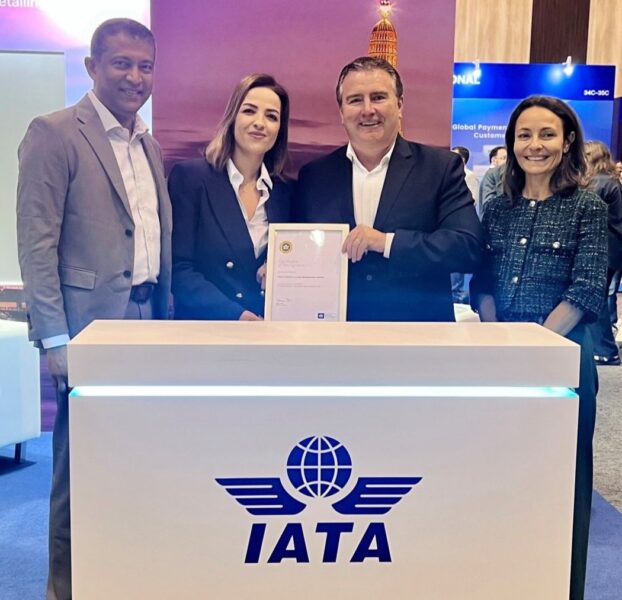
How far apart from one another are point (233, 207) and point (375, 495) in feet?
3.73

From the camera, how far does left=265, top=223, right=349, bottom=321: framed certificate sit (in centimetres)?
181

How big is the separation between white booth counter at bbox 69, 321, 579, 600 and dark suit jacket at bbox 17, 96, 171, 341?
934mm

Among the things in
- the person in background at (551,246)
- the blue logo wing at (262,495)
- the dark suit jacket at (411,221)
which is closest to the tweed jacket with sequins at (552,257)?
the person in background at (551,246)

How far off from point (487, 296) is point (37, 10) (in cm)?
282

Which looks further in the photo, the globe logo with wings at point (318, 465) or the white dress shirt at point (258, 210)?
the white dress shirt at point (258, 210)

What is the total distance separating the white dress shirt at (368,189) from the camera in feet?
7.04

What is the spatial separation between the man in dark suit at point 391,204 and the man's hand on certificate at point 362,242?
3cm

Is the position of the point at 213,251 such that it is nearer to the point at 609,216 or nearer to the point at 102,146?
the point at 102,146

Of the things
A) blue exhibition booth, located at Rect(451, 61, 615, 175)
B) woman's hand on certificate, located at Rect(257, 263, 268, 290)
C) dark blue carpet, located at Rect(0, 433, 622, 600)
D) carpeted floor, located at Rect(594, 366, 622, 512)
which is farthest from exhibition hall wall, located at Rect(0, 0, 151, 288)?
blue exhibition booth, located at Rect(451, 61, 615, 175)

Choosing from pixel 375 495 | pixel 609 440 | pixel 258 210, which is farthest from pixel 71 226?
pixel 609 440

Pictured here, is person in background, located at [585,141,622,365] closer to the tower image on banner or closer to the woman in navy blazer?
the tower image on banner

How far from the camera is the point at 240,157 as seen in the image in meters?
2.21

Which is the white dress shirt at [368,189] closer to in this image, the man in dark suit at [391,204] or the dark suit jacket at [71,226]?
the man in dark suit at [391,204]

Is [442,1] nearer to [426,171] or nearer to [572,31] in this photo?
[426,171]
